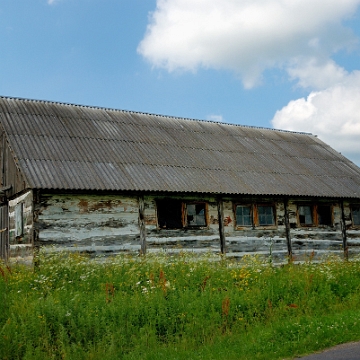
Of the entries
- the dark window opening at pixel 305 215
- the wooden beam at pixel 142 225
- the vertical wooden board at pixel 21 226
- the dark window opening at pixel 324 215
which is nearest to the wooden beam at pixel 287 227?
the dark window opening at pixel 305 215

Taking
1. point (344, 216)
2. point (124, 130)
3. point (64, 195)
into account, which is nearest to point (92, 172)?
point (64, 195)

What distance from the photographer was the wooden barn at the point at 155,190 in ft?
44.5

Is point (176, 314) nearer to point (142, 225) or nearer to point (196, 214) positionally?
point (142, 225)

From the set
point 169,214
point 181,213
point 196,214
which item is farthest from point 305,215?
point 169,214

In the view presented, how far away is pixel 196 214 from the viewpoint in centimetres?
1557

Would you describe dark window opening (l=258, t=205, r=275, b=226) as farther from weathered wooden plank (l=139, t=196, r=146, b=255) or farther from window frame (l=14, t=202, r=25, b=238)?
window frame (l=14, t=202, r=25, b=238)

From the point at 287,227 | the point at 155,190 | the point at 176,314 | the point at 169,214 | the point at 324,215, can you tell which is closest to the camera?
the point at 176,314

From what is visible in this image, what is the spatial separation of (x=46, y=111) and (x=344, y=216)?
1198 centimetres

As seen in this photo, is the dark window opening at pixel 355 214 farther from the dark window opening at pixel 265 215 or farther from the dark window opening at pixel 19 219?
the dark window opening at pixel 19 219

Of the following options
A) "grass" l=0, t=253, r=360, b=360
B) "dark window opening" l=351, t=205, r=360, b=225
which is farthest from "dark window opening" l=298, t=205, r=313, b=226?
"grass" l=0, t=253, r=360, b=360

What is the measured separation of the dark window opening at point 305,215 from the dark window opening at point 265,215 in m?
1.38

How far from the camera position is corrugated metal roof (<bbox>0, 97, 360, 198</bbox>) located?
1425 cm

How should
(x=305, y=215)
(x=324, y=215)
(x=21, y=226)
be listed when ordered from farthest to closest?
(x=324, y=215)
(x=305, y=215)
(x=21, y=226)

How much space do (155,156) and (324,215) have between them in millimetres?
7077
